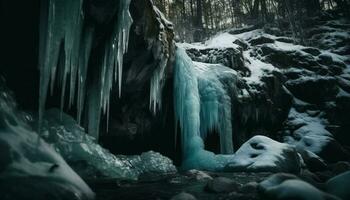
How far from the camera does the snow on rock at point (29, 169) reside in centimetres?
359

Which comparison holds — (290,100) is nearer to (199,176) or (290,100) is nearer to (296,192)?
(199,176)

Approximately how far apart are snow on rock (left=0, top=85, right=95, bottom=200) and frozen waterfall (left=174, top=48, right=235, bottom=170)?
743 cm

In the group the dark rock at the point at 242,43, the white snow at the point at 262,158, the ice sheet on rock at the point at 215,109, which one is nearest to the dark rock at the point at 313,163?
the white snow at the point at 262,158

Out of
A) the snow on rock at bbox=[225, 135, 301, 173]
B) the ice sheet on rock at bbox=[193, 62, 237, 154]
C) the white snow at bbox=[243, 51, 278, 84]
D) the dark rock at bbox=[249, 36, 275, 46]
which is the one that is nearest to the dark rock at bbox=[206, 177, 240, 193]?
the snow on rock at bbox=[225, 135, 301, 173]

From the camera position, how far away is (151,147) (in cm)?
1316

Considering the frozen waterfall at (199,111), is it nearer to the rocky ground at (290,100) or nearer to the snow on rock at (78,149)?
the rocky ground at (290,100)

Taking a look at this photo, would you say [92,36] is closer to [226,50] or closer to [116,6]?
[116,6]

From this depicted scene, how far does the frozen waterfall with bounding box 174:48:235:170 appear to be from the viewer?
11.7m

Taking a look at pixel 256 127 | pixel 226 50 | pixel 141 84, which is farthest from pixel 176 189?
pixel 226 50

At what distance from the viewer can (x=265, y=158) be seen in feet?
33.3

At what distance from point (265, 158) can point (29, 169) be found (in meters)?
7.85

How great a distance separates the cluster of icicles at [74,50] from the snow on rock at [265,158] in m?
4.89

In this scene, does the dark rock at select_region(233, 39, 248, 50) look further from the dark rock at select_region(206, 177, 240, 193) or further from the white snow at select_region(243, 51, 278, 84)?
the dark rock at select_region(206, 177, 240, 193)

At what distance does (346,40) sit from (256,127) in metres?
11.8
